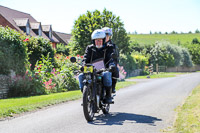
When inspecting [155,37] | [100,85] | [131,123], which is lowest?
[131,123]

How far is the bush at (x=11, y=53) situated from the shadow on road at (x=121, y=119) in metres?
8.58

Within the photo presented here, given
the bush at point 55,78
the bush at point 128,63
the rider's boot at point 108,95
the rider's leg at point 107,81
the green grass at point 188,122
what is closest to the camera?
the green grass at point 188,122

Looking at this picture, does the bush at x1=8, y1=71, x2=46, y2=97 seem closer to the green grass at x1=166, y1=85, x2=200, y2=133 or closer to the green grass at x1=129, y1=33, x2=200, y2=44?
the green grass at x1=166, y1=85, x2=200, y2=133

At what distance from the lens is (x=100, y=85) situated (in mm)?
7332

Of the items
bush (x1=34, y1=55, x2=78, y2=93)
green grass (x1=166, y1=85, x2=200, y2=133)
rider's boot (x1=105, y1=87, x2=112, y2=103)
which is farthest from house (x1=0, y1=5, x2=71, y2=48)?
green grass (x1=166, y1=85, x2=200, y2=133)

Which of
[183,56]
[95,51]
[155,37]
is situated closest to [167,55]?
[183,56]

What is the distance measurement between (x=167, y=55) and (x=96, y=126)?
57760mm

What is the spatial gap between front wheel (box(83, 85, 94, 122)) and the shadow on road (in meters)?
0.21

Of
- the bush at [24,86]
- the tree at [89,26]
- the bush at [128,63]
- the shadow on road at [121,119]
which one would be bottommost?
the shadow on road at [121,119]

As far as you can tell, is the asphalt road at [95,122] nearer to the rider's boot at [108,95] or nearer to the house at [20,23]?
the rider's boot at [108,95]

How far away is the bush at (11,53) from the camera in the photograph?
577 inches

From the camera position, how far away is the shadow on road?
21.9 feet

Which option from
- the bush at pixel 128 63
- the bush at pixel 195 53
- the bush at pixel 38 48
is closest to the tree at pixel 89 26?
the bush at pixel 128 63

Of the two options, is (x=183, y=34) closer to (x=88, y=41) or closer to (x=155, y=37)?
(x=155, y=37)
